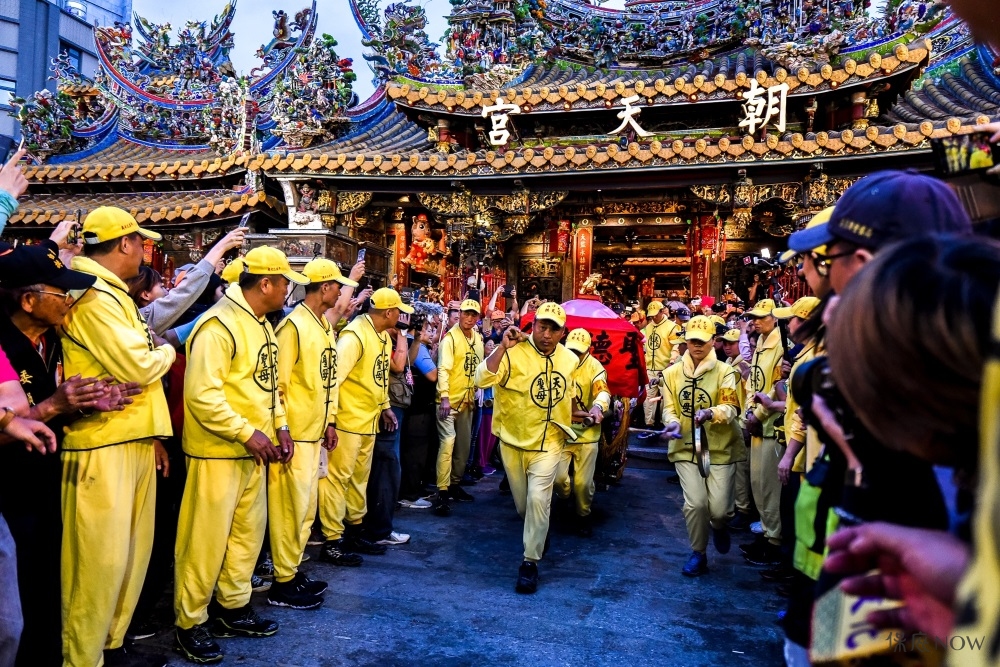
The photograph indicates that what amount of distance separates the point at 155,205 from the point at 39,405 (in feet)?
33.8

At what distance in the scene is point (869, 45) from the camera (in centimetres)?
1023

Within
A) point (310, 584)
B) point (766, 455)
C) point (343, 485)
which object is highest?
point (766, 455)

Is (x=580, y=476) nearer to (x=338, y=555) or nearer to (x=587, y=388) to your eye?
(x=587, y=388)

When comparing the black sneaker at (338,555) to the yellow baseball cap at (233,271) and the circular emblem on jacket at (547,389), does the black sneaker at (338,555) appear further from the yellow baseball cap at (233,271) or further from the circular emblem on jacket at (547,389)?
the yellow baseball cap at (233,271)

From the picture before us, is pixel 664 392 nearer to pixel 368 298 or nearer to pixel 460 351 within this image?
pixel 460 351

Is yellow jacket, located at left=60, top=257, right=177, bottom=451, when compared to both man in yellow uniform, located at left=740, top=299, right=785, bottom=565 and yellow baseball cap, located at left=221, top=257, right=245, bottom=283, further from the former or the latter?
man in yellow uniform, located at left=740, top=299, right=785, bottom=565

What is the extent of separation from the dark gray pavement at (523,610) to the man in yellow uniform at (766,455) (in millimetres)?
246

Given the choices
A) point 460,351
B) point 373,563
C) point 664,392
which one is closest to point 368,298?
point 460,351

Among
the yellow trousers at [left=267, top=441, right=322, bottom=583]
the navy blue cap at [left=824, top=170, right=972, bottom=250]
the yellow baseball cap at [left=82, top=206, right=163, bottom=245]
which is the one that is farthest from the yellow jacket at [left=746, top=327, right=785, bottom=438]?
the yellow baseball cap at [left=82, top=206, right=163, bottom=245]

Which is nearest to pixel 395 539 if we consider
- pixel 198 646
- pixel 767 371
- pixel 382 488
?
pixel 382 488

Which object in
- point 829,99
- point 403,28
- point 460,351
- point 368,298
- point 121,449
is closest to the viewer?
point 121,449

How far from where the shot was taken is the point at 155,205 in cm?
1144

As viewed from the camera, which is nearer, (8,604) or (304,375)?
(8,604)

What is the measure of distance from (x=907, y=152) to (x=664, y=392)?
5453 millimetres
